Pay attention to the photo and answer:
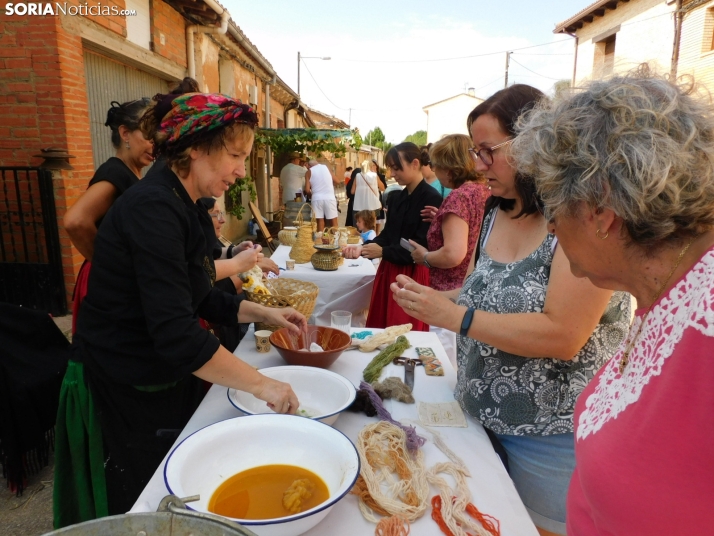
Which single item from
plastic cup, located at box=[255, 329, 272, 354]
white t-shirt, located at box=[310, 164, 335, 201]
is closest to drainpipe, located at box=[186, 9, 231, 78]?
white t-shirt, located at box=[310, 164, 335, 201]

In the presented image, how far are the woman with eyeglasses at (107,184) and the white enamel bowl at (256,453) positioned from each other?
1.65 metres

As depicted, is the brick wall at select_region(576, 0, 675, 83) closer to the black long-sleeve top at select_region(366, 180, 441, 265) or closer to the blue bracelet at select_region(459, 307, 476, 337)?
the black long-sleeve top at select_region(366, 180, 441, 265)

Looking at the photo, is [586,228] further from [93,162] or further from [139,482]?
[93,162]

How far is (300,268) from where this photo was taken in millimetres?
4273

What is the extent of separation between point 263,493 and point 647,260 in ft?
3.24

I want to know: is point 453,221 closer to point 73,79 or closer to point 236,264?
point 236,264

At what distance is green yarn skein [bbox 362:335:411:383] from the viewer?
181 centimetres

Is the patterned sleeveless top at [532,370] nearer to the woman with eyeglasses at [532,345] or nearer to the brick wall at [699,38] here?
the woman with eyeglasses at [532,345]

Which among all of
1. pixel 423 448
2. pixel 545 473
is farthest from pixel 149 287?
pixel 545 473

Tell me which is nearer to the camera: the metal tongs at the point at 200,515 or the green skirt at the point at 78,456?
the metal tongs at the point at 200,515

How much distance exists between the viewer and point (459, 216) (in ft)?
10.0

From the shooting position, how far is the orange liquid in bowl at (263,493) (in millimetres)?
1029

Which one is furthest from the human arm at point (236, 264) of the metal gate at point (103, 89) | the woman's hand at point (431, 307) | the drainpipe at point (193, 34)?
the drainpipe at point (193, 34)

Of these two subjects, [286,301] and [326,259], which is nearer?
[286,301]
